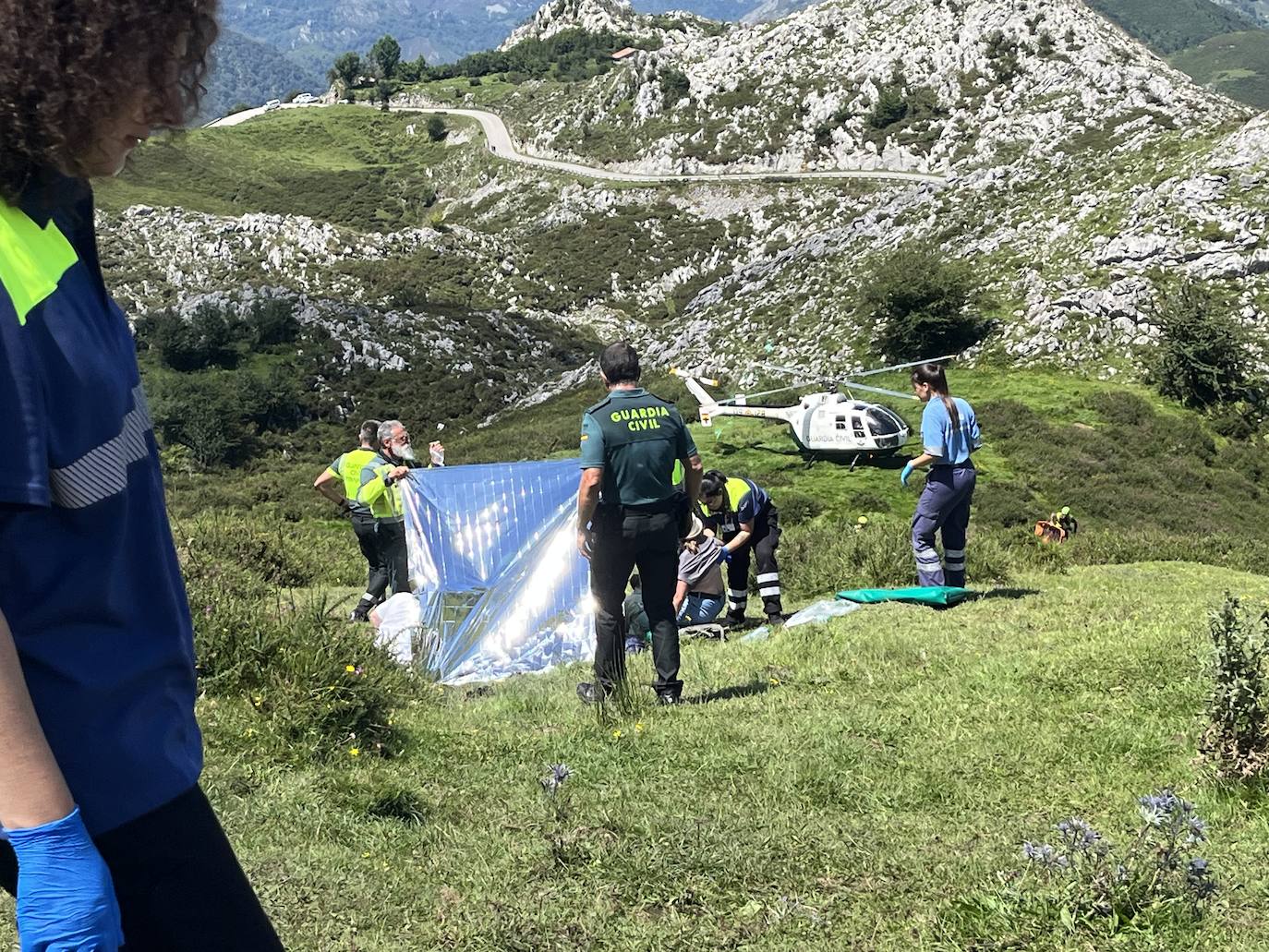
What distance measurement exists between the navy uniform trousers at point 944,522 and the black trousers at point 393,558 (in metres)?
5.41

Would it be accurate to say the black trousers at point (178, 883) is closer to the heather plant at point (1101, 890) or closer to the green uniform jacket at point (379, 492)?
the heather plant at point (1101, 890)

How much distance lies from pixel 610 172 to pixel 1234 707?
86058mm

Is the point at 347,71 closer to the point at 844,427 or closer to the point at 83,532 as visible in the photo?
the point at 844,427

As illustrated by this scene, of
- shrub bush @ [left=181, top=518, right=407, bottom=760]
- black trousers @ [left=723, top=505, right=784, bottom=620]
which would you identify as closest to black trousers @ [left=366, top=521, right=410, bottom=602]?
shrub bush @ [left=181, top=518, right=407, bottom=760]

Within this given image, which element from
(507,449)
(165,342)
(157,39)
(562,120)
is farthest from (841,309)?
(562,120)

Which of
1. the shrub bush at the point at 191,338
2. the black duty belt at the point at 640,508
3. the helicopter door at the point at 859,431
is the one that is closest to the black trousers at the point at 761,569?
the black duty belt at the point at 640,508

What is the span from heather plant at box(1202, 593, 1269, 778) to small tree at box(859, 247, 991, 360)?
99.9ft

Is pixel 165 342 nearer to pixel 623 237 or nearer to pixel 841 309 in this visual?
pixel 841 309

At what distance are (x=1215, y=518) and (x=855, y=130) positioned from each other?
5672 cm

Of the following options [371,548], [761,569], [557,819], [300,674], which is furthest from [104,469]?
[371,548]

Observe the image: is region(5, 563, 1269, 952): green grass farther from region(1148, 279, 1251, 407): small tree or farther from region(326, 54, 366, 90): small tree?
region(326, 54, 366, 90): small tree

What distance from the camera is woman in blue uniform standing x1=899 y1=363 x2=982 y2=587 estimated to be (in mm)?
9648

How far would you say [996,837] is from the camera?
4.47m

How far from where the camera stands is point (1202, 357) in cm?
2916
